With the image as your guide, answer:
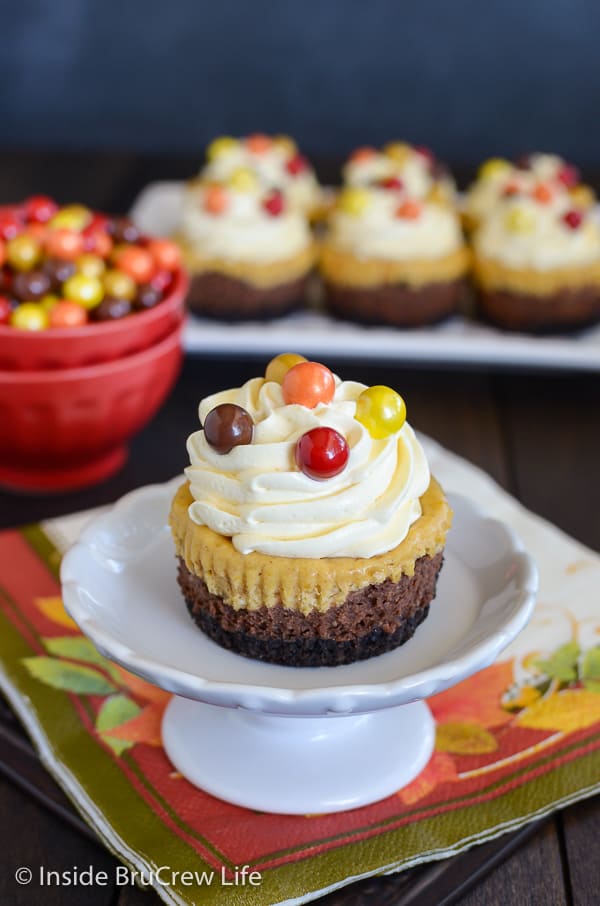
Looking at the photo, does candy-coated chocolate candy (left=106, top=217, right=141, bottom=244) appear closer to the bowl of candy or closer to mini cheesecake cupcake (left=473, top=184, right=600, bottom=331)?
the bowl of candy

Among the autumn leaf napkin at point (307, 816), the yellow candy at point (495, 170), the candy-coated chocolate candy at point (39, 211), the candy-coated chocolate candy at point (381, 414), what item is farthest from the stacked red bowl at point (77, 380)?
the yellow candy at point (495, 170)

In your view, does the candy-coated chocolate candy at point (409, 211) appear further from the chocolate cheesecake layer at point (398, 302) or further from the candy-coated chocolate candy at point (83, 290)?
the candy-coated chocolate candy at point (83, 290)

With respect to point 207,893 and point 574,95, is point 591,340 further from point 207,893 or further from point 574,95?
point 574,95

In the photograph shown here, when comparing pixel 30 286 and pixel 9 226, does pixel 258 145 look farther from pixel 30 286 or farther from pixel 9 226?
pixel 30 286

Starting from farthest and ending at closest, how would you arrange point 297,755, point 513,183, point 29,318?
point 513,183
point 29,318
point 297,755

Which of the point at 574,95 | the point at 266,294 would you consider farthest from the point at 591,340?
the point at 574,95

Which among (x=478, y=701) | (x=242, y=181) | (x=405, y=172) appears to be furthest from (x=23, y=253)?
(x=405, y=172)

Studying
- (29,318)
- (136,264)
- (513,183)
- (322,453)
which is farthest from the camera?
(513,183)
